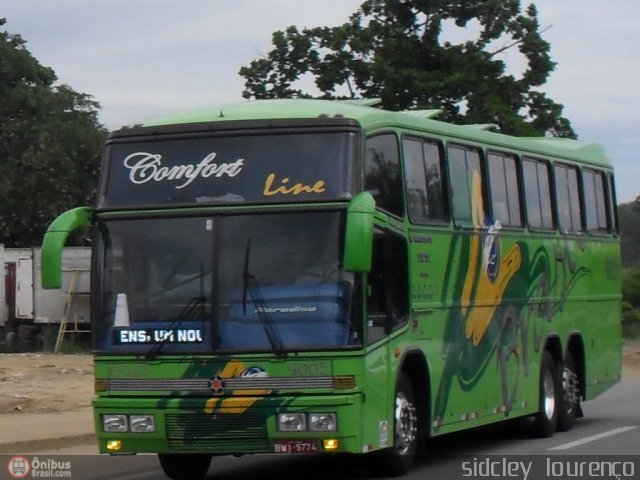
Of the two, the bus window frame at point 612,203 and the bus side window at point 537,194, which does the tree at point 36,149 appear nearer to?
the bus window frame at point 612,203

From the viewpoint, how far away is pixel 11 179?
156ft

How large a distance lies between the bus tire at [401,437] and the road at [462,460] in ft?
0.81

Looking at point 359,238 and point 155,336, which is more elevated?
point 359,238

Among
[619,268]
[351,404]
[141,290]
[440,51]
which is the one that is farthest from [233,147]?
[440,51]

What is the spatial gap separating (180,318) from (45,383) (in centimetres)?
1243

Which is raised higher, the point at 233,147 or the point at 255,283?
the point at 233,147

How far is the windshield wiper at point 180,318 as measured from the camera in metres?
11.8

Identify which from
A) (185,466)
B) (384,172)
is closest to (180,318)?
(185,466)

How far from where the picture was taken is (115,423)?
39.4ft

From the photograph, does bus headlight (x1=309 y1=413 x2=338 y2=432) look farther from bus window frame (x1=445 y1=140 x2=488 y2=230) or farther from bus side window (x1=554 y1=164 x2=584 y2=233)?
bus side window (x1=554 y1=164 x2=584 y2=233)

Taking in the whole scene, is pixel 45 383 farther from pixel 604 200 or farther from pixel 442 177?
pixel 442 177

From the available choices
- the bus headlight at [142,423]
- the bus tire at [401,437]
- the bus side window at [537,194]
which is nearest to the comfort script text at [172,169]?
the bus headlight at [142,423]

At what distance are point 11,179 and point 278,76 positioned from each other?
12.8 m

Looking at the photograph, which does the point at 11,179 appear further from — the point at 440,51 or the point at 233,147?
the point at 233,147
